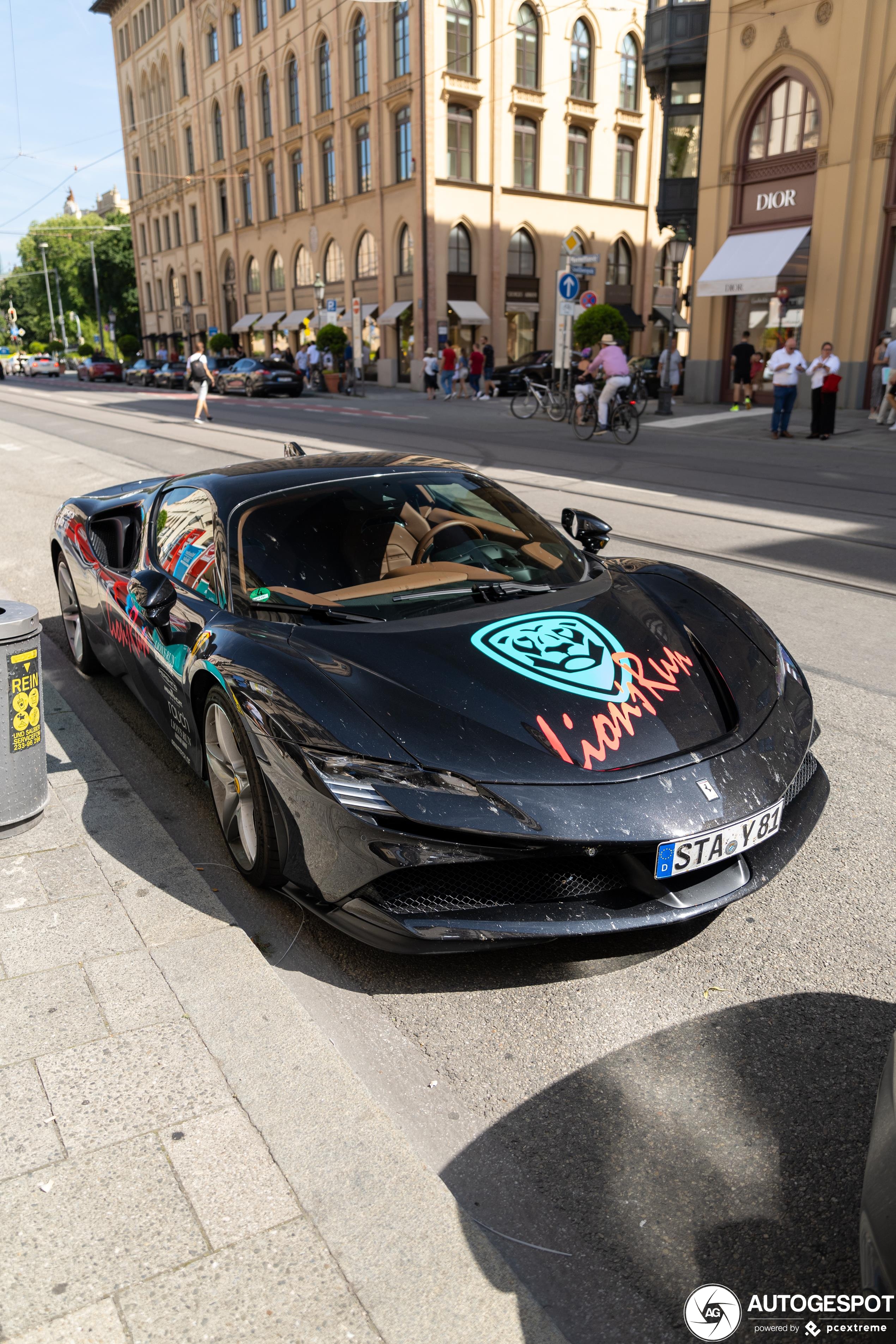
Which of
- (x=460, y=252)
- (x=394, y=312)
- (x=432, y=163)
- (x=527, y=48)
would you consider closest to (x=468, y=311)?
(x=460, y=252)

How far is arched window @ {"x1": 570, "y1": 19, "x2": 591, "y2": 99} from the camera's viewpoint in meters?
44.3

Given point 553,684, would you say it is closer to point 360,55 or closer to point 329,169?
point 360,55

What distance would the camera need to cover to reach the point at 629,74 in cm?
4678

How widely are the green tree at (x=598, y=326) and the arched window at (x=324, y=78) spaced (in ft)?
84.3

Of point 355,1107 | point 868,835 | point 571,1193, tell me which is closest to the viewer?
point 571,1193

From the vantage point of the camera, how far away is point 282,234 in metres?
52.4

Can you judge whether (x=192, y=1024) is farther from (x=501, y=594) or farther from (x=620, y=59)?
(x=620, y=59)

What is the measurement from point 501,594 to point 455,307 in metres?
41.3

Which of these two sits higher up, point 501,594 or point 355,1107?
point 501,594

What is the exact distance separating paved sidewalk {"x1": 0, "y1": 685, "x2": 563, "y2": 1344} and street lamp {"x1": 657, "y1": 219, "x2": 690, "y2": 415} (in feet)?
74.4

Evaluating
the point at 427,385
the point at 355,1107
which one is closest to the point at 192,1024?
the point at 355,1107

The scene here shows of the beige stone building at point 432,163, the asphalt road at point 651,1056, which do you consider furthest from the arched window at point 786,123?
the asphalt road at point 651,1056

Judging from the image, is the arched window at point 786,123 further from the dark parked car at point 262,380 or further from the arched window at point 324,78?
the arched window at point 324,78

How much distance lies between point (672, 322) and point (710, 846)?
2745 cm
